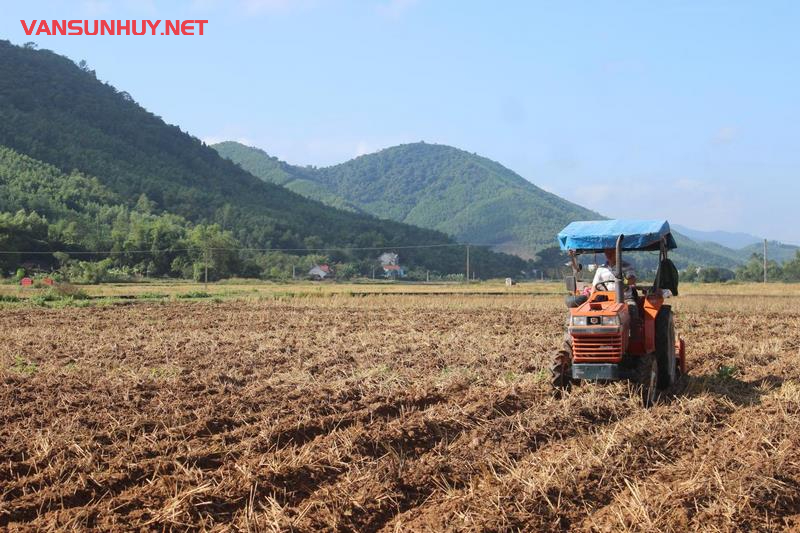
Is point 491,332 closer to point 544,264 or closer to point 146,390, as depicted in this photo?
point 146,390

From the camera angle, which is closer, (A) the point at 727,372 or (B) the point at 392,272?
(A) the point at 727,372

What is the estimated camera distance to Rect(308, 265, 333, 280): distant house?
8061 centimetres

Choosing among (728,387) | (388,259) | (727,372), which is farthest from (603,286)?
(388,259)

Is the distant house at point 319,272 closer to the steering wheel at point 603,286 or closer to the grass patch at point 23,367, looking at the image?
the grass patch at point 23,367

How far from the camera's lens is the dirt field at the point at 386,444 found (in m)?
5.05

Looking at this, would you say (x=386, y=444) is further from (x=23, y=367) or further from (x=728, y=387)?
(x=23, y=367)

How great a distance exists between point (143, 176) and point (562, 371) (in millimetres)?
100958

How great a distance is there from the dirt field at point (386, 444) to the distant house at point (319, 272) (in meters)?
67.7

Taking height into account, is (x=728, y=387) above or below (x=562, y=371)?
below

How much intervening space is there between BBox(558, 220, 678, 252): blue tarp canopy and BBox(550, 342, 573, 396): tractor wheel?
4.42 ft

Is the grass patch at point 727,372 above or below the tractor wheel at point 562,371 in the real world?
below

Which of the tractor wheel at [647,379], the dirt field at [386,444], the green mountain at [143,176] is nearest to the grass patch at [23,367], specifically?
the dirt field at [386,444]

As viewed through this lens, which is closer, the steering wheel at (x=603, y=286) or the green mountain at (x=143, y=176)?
the steering wheel at (x=603, y=286)

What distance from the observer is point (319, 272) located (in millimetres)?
82250
